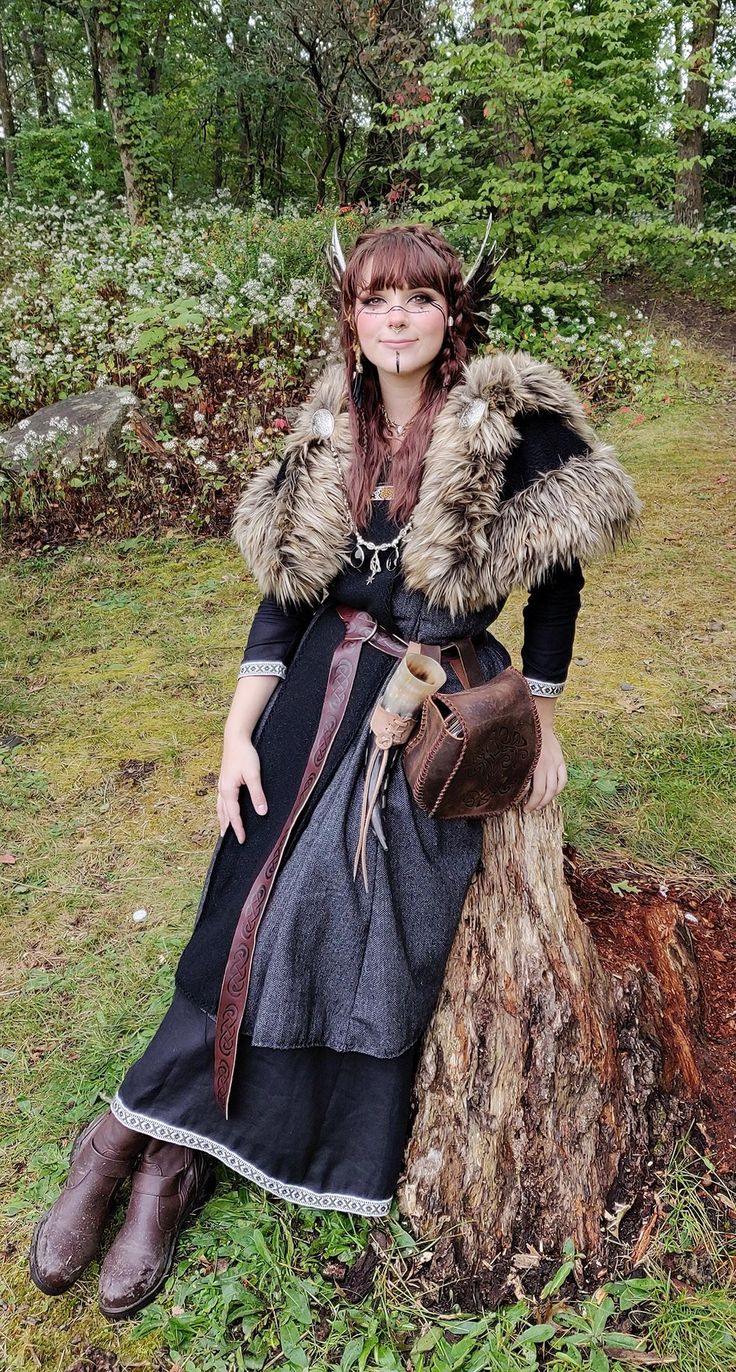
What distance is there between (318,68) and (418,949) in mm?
10684

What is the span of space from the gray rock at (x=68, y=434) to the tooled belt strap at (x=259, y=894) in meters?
4.46

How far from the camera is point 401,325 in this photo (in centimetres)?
172

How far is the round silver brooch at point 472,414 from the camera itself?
1708 millimetres

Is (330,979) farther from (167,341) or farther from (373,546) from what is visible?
(167,341)

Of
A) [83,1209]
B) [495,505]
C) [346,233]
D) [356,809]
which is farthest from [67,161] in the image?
[83,1209]

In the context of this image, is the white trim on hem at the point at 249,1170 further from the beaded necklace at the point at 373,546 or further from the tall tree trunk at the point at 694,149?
the tall tree trunk at the point at 694,149

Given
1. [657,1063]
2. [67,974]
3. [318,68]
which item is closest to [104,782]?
[67,974]

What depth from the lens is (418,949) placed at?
5.49ft

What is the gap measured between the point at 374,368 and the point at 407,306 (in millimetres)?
172

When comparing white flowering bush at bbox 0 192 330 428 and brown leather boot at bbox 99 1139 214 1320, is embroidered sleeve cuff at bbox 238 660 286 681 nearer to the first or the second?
brown leather boot at bbox 99 1139 214 1320

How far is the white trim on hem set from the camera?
1717 millimetres

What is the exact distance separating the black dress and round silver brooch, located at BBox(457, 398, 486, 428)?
25 centimetres

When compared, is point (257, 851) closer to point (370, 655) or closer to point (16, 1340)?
point (370, 655)

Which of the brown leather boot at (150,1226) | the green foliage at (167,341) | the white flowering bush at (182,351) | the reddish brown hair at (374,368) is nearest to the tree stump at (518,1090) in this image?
the brown leather boot at (150,1226)
